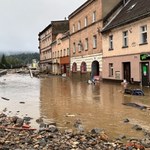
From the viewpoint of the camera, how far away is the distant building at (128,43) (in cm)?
2847

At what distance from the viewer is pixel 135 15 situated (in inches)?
1174

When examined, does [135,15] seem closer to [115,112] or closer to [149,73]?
[149,73]

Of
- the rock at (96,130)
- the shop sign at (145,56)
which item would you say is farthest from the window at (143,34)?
the rock at (96,130)

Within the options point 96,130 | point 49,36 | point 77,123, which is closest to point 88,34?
point 77,123

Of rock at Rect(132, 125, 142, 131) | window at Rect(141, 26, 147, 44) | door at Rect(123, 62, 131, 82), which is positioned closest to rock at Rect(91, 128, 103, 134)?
rock at Rect(132, 125, 142, 131)

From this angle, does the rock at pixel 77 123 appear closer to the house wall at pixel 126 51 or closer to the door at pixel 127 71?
the house wall at pixel 126 51

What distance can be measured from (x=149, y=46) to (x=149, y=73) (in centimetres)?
220

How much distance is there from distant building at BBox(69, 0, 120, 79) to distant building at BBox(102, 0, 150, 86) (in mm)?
1573

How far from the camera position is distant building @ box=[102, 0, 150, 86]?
28.5 meters

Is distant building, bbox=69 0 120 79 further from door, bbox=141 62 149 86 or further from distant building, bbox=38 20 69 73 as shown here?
distant building, bbox=38 20 69 73

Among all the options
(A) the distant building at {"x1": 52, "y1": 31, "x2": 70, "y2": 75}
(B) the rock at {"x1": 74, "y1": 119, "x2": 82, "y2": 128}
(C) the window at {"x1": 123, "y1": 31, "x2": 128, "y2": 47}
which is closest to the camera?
(B) the rock at {"x1": 74, "y1": 119, "x2": 82, "y2": 128}

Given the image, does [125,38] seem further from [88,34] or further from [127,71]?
[88,34]

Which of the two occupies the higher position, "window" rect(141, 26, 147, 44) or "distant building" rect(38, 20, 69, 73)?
"distant building" rect(38, 20, 69, 73)

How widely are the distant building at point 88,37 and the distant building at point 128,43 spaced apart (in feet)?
5.16
